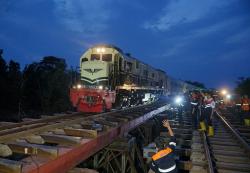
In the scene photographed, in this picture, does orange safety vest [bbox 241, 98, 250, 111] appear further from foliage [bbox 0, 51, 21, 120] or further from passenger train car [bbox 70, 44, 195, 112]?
foliage [bbox 0, 51, 21, 120]

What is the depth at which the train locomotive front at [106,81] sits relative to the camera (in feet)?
41.1

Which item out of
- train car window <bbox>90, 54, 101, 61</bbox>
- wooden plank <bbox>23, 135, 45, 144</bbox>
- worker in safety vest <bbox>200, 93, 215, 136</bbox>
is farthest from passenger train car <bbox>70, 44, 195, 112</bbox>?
wooden plank <bbox>23, 135, 45, 144</bbox>

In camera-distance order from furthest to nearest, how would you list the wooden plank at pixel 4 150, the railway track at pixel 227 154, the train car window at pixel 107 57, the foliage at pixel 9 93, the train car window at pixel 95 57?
the foliage at pixel 9 93, the train car window at pixel 95 57, the train car window at pixel 107 57, the railway track at pixel 227 154, the wooden plank at pixel 4 150

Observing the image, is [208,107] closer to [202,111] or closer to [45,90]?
[202,111]

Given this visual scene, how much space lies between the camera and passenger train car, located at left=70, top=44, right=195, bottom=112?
1254cm

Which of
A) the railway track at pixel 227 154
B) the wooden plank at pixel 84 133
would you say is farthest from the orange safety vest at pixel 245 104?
the wooden plank at pixel 84 133

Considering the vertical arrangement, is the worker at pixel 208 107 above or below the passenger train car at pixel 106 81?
below

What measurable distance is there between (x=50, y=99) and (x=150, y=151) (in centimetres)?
1397

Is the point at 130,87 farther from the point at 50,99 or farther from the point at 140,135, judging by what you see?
the point at 50,99

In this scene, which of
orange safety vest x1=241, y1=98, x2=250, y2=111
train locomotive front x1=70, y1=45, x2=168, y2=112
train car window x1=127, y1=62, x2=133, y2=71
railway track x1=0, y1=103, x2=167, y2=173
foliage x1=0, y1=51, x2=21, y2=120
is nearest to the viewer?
railway track x1=0, y1=103, x2=167, y2=173

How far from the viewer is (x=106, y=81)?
13.5 m

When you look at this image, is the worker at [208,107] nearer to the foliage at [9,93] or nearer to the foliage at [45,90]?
the foliage at [9,93]

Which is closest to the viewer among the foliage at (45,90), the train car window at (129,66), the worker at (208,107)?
the worker at (208,107)

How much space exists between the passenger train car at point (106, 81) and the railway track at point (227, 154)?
5.27 m
